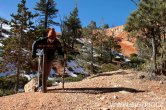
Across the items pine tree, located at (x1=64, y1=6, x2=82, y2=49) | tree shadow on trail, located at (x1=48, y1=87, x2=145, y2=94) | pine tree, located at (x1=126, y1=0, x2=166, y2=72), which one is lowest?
tree shadow on trail, located at (x1=48, y1=87, x2=145, y2=94)

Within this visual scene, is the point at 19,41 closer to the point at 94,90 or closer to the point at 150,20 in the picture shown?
the point at 150,20

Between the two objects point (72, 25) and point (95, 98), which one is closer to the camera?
point (95, 98)

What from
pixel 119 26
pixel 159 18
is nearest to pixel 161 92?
pixel 159 18

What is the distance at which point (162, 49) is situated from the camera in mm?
22750

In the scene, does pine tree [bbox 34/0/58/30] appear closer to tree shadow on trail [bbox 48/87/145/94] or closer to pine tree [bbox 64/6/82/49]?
pine tree [bbox 64/6/82/49]

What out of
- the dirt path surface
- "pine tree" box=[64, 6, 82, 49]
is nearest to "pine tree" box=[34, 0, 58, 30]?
"pine tree" box=[64, 6, 82, 49]

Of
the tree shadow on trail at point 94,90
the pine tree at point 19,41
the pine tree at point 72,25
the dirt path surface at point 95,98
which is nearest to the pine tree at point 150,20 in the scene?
A: the dirt path surface at point 95,98

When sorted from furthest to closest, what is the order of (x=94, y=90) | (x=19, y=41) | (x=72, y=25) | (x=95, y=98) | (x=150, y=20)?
(x=72, y=25) < (x=19, y=41) < (x=150, y=20) < (x=94, y=90) < (x=95, y=98)

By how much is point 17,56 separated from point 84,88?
64.9 feet

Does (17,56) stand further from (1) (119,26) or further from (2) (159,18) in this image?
(1) (119,26)

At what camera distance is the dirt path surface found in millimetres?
9906

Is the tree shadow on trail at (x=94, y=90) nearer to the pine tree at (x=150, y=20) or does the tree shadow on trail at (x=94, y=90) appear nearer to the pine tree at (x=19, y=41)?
the pine tree at (x=150, y=20)

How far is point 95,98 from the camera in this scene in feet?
36.2

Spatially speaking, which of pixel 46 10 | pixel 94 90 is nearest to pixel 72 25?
pixel 46 10
